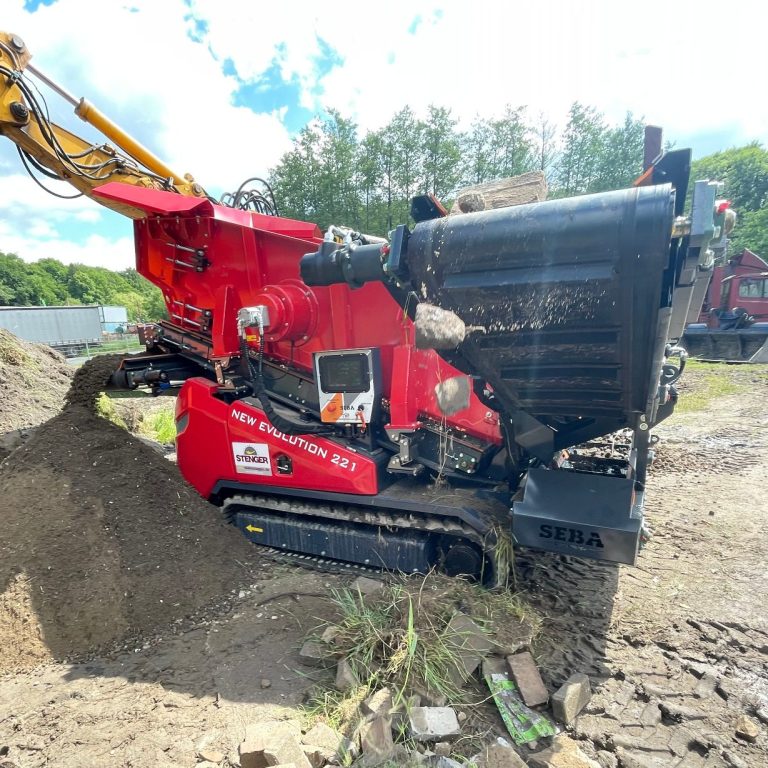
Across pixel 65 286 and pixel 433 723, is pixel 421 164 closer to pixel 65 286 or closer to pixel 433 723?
pixel 433 723

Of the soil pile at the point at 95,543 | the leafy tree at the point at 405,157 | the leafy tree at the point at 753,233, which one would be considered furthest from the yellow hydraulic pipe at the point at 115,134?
the leafy tree at the point at 753,233

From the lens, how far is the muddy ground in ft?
7.48

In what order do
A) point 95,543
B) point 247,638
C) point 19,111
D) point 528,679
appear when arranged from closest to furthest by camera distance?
point 528,679
point 247,638
point 95,543
point 19,111

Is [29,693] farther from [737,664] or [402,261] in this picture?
[737,664]

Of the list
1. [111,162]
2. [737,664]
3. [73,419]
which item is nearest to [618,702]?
[737,664]

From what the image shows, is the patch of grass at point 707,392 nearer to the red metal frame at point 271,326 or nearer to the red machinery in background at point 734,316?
the red machinery in background at point 734,316

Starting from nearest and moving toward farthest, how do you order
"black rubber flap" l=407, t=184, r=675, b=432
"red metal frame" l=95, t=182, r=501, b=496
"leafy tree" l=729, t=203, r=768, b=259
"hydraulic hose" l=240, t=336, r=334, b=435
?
"black rubber flap" l=407, t=184, r=675, b=432, "red metal frame" l=95, t=182, r=501, b=496, "hydraulic hose" l=240, t=336, r=334, b=435, "leafy tree" l=729, t=203, r=768, b=259

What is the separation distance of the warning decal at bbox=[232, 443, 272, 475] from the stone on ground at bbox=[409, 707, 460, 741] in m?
2.07

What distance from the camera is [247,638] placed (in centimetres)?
302

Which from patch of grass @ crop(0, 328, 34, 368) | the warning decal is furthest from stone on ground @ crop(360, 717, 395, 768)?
patch of grass @ crop(0, 328, 34, 368)

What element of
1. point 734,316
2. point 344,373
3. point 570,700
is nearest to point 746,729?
point 570,700

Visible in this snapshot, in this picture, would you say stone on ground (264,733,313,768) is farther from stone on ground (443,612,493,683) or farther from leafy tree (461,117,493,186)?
leafy tree (461,117,493,186)

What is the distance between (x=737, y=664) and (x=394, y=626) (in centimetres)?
197

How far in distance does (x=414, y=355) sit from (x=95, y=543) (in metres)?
2.72
